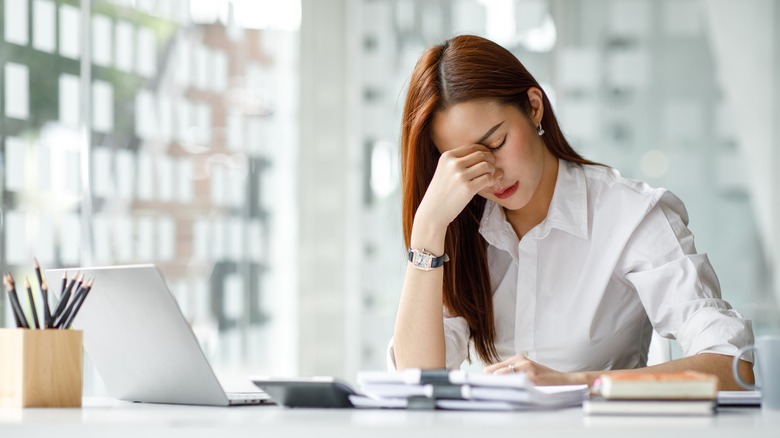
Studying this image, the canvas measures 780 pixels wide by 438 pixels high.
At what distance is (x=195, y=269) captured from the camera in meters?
4.12

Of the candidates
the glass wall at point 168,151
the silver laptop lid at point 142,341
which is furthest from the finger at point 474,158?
the glass wall at point 168,151

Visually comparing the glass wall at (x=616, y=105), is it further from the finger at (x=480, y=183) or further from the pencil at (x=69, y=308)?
the pencil at (x=69, y=308)

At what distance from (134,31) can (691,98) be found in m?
2.45

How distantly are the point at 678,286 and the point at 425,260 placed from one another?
1.43 ft

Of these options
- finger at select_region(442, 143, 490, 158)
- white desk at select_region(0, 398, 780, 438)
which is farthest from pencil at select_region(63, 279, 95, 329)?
finger at select_region(442, 143, 490, 158)

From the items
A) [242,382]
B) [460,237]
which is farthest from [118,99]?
[460,237]

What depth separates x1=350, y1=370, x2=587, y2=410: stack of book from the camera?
96 centimetres

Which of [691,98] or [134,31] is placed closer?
[134,31]

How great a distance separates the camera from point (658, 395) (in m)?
0.90

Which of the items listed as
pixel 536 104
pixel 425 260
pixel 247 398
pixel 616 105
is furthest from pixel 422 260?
pixel 616 105

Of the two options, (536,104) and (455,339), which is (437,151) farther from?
(455,339)

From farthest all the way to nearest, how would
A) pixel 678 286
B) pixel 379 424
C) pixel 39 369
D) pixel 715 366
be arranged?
pixel 678 286 < pixel 715 366 < pixel 39 369 < pixel 379 424

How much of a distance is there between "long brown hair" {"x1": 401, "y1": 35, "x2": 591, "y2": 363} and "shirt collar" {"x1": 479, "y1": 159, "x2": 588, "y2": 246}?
0.11 feet

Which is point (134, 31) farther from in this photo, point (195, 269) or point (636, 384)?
point (636, 384)
